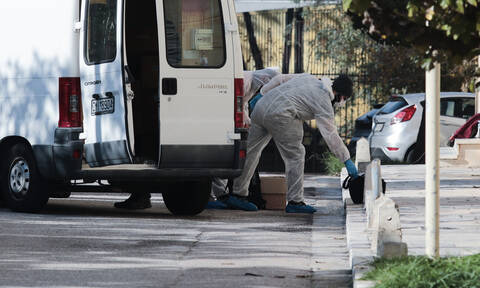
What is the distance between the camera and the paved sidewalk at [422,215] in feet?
25.7

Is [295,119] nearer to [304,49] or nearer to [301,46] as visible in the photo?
[301,46]

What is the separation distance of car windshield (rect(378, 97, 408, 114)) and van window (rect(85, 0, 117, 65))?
31.8 feet

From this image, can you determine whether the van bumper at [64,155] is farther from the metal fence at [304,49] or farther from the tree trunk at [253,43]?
the tree trunk at [253,43]

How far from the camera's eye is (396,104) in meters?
19.8

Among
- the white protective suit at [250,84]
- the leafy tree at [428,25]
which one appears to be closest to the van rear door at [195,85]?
the white protective suit at [250,84]

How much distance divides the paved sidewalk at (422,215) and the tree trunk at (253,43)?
1163cm

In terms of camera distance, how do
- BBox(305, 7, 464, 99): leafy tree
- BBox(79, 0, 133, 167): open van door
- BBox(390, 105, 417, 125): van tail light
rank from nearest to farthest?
1. BBox(79, 0, 133, 167): open van door
2. BBox(390, 105, 417, 125): van tail light
3. BBox(305, 7, 464, 99): leafy tree

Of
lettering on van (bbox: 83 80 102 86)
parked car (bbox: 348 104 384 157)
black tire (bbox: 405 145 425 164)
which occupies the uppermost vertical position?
lettering on van (bbox: 83 80 102 86)

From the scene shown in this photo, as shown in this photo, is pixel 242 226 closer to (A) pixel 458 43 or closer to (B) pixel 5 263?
(B) pixel 5 263

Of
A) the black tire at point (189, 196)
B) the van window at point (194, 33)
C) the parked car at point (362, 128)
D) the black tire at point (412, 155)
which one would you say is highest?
the van window at point (194, 33)

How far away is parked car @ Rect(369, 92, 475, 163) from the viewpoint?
19.5 meters

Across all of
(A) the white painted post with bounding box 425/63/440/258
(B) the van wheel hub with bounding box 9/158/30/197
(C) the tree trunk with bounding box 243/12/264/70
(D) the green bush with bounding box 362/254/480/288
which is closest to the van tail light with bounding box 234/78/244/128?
(B) the van wheel hub with bounding box 9/158/30/197

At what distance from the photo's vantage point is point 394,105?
781 inches

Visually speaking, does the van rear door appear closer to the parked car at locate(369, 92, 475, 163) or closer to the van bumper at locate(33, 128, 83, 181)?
the van bumper at locate(33, 128, 83, 181)
